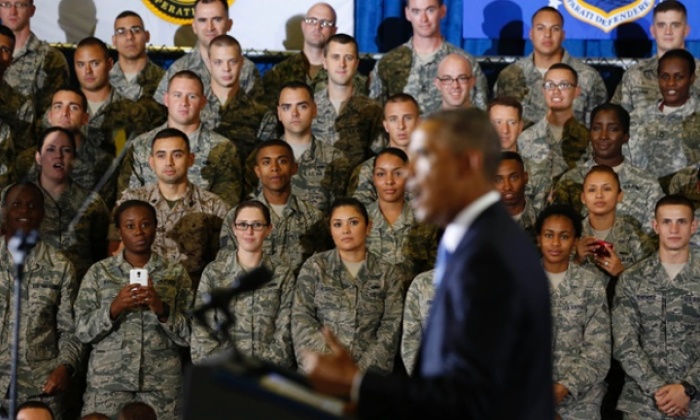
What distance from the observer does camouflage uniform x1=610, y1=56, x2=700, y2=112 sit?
8.60 m

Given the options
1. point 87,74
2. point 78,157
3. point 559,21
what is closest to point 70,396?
point 78,157

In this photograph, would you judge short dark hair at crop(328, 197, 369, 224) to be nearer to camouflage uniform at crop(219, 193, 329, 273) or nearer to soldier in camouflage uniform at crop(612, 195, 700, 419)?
camouflage uniform at crop(219, 193, 329, 273)

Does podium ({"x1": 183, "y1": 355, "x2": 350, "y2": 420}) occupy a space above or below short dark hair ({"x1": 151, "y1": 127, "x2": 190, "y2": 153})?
below

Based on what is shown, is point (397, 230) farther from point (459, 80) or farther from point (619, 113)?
point (619, 113)

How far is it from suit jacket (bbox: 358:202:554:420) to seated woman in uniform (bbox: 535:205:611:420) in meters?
3.94

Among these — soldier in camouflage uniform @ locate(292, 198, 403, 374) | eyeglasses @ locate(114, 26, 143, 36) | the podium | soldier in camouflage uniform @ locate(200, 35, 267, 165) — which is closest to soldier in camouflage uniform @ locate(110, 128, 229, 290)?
soldier in camouflage uniform @ locate(292, 198, 403, 374)

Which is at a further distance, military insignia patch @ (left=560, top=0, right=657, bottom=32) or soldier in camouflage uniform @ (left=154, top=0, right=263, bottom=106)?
military insignia patch @ (left=560, top=0, right=657, bottom=32)

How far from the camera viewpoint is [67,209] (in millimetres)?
7590

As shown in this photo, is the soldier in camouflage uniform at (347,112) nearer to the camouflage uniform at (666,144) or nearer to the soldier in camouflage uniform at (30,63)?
the camouflage uniform at (666,144)

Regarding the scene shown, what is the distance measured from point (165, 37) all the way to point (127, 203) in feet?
9.07

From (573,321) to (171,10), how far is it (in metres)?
4.18

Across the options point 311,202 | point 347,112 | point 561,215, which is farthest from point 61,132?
point 561,215

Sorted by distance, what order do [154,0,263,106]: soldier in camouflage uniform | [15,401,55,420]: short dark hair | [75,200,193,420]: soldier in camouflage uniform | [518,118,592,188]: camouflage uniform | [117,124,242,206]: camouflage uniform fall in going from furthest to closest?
[154,0,263,106]: soldier in camouflage uniform, [518,118,592,188]: camouflage uniform, [117,124,242,206]: camouflage uniform, [75,200,193,420]: soldier in camouflage uniform, [15,401,55,420]: short dark hair

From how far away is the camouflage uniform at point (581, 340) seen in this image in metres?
6.71
